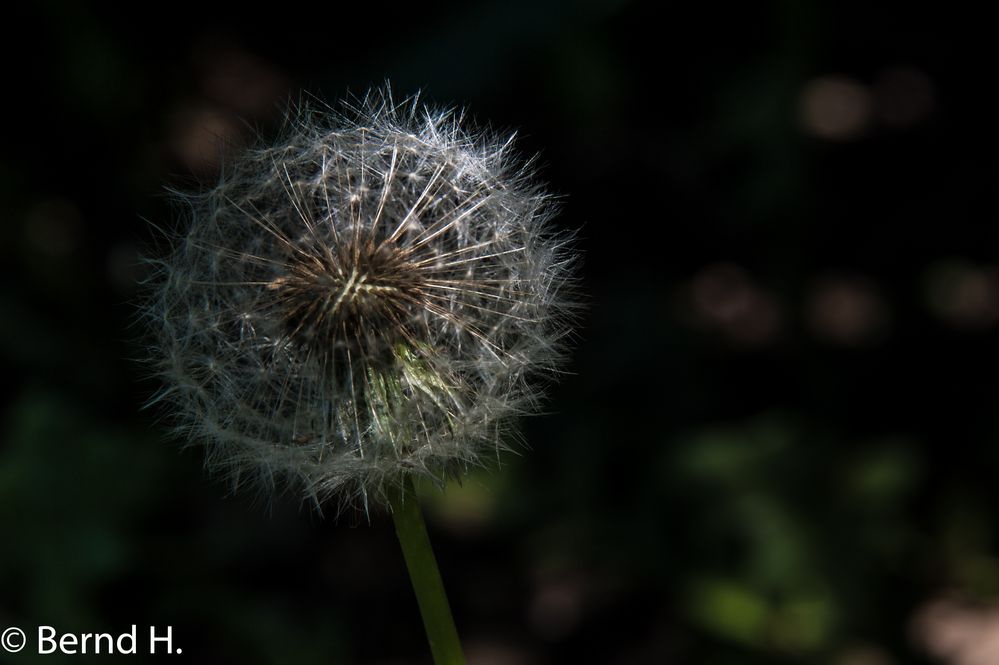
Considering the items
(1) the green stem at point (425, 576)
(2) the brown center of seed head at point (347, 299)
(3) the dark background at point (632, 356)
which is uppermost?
(3) the dark background at point (632, 356)

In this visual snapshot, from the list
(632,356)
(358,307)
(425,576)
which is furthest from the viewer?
(632,356)

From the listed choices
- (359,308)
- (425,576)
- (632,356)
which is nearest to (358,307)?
(359,308)

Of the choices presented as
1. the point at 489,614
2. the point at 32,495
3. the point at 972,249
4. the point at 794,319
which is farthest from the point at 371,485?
the point at 972,249

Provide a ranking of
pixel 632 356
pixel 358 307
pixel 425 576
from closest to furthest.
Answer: pixel 425 576
pixel 358 307
pixel 632 356

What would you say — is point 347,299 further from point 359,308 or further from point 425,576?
point 425,576

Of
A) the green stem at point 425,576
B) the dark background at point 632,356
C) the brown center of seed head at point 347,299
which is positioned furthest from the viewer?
the dark background at point 632,356

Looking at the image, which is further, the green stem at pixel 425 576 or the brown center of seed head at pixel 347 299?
the brown center of seed head at pixel 347 299

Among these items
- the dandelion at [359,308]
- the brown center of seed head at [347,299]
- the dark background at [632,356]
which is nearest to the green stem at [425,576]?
the dandelion at [359,308]

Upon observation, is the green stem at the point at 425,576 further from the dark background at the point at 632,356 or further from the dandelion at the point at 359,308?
the dark background at the point at 632,356
